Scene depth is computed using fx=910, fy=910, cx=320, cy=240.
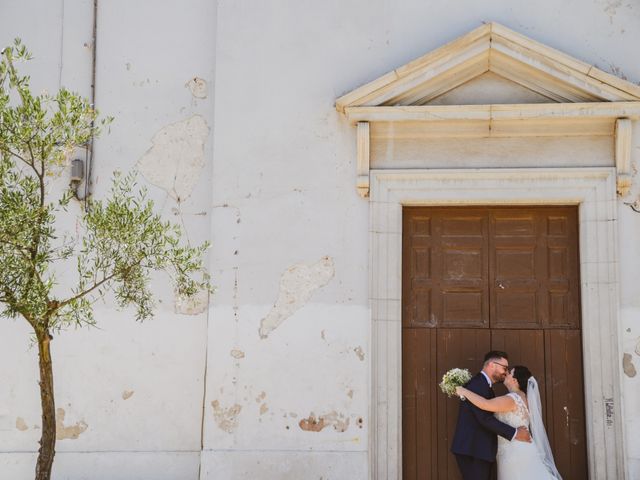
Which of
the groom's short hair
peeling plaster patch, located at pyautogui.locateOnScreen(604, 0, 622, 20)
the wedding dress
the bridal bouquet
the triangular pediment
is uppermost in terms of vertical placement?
peeling plaster patch, located at pyautogui.locateOnScreen(604, 0, 622, 20)

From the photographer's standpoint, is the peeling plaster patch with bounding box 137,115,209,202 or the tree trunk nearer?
the tree trunk

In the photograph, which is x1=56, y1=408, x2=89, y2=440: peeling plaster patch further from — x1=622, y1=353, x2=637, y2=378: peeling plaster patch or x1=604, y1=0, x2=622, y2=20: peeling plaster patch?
x1=604, y1=0, x2=622, y2=20: peeling plaster patch

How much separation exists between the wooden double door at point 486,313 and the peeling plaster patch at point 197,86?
2.32 meters

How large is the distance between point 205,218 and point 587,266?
3.63m

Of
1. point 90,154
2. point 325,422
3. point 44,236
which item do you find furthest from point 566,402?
point 90,154

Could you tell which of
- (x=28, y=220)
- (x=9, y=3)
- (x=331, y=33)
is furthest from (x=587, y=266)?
(x=9, y=3)

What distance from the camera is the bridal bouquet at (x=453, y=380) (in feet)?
25.8

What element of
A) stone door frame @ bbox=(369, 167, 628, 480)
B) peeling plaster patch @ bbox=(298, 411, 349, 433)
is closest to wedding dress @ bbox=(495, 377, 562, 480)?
stone door frame @ bbox=(369, 167, 628, 480)

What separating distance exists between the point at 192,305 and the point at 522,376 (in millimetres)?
3152

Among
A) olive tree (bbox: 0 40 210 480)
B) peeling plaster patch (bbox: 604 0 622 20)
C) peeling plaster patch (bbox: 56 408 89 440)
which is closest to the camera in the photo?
olive tree (bbox: 0 40 210 480)

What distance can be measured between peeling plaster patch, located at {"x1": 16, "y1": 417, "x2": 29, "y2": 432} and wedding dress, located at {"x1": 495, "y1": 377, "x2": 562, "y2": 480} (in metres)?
4.46

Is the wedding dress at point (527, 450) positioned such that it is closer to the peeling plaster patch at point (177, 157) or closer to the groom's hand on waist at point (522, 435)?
the groom's hand on waist at point (522, 435)

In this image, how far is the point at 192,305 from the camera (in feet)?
28.7

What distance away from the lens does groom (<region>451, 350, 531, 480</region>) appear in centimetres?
780
